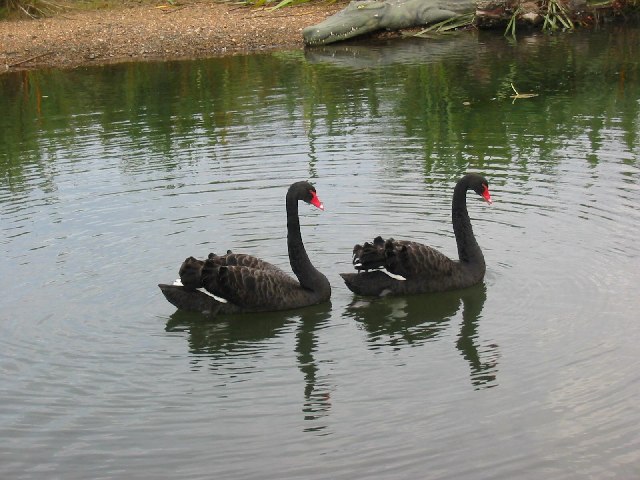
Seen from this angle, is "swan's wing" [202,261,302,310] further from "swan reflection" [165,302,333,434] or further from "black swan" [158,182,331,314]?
"swan reflection" [165,302,333,434]

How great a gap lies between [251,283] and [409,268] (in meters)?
1.06

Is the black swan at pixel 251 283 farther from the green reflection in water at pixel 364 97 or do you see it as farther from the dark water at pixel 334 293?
the green reflection in water at pixel 364 97

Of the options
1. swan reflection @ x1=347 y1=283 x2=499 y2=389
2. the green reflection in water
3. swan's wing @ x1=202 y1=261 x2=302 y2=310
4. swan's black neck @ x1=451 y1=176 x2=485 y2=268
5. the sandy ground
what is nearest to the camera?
swan reflection @ x1=347 y1=283 x2=499 y2=389

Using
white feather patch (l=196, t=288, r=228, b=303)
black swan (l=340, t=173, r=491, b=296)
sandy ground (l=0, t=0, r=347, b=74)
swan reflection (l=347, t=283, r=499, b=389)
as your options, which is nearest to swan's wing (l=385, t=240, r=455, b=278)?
black swan (l=340, t=173, r=491, b=296)

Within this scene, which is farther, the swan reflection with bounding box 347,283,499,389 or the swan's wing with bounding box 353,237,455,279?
the swan's wing with bounding box 353,237,455,279

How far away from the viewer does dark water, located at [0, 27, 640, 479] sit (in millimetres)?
5320

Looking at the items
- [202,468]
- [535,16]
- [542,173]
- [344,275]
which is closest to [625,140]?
[542,173]

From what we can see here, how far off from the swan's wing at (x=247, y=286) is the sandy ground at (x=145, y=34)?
12.1m

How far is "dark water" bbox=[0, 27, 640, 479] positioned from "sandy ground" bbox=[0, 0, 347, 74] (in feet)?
14.3

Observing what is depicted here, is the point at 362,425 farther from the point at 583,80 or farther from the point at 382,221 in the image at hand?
the point at 583,80

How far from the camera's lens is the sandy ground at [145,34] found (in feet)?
61.6

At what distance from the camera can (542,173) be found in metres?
9.88

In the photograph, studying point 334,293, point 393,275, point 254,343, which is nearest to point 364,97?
point 334,293

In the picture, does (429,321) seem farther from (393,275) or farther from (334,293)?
(334,293)
